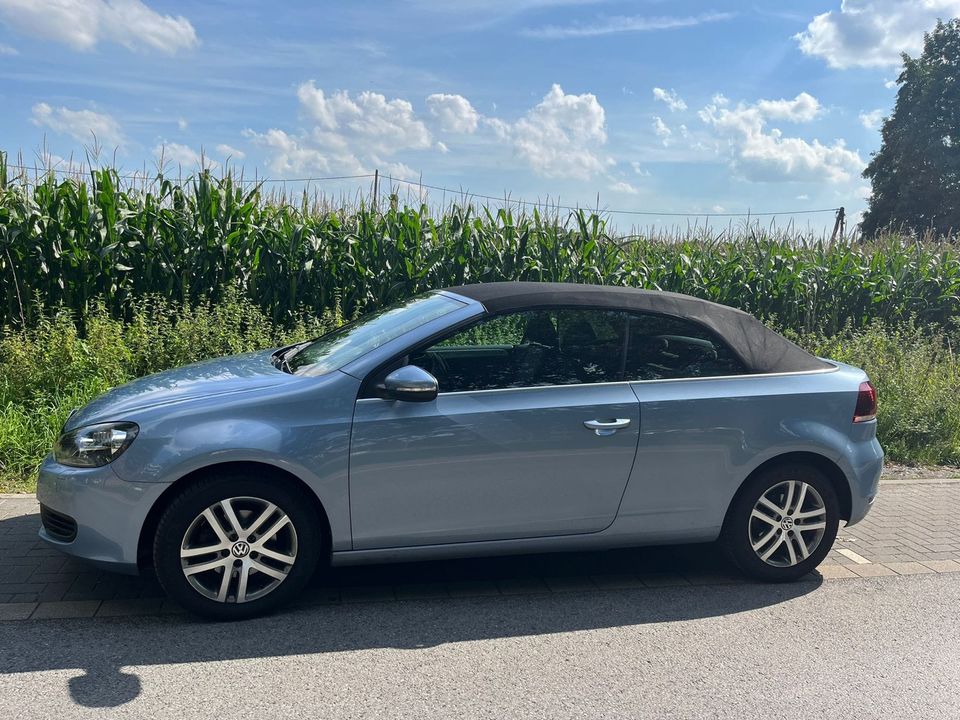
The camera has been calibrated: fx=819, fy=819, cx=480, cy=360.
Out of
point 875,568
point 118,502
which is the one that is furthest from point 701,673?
point 118,502

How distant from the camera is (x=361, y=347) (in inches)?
173

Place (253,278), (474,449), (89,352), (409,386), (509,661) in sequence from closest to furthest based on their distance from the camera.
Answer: (509,661), (409,386), (474,449), (89,352), (253,278)

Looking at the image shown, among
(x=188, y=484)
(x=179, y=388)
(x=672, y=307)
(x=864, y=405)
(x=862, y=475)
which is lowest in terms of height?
(x=188, y=484)

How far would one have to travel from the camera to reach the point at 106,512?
3.75 m

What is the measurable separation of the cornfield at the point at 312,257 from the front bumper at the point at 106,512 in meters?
5.22

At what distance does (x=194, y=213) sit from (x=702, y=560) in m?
6.92

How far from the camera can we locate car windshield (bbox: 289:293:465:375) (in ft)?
14.2

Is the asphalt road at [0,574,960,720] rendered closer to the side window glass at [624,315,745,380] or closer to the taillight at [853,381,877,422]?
the taillight at [853,381,877,422]

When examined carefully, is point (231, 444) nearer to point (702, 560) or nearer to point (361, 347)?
point (361, 347)

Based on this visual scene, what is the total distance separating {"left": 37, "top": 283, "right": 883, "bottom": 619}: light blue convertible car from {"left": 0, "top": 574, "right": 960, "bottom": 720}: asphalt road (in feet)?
0.97

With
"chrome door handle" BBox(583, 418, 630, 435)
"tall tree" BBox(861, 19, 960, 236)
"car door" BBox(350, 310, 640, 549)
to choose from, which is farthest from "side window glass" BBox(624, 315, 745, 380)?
"tall tree" BBox(861, 19, 960, 236)

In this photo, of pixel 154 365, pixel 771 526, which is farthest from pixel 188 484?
pixel 154 365

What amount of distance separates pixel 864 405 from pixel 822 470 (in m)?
0.45

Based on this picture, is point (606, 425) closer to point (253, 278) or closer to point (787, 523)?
point (787, 523)
